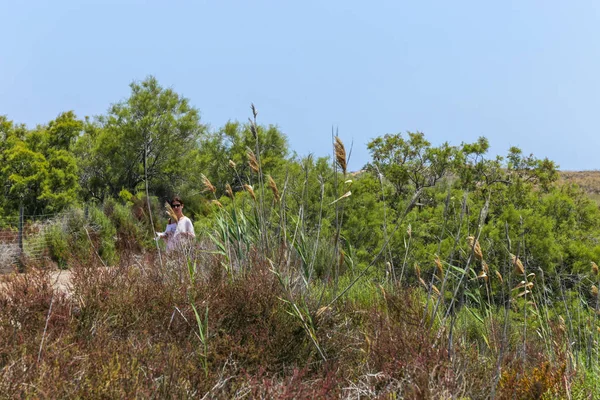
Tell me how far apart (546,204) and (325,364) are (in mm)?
5363

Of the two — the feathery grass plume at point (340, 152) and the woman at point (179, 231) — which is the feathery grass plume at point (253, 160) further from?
the woman at point (179, 231)

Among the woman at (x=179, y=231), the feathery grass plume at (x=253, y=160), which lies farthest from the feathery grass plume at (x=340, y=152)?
the woman at (x=179, y=231)

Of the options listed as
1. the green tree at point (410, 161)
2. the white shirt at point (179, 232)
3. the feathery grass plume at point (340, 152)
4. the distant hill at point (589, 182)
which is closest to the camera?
the feathery grass plume at point (340, 152)

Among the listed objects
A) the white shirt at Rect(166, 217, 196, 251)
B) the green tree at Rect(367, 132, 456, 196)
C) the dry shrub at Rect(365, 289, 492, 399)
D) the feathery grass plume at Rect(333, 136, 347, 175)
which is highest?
the green tree at Rect(367, 132, 456, 196)

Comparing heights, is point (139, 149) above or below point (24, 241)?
above

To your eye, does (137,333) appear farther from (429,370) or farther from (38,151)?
(38,151)

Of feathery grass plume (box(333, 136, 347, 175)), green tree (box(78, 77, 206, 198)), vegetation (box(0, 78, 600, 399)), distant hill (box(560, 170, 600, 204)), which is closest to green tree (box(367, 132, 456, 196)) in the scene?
vegetation (box(0, 78, 600, 399))

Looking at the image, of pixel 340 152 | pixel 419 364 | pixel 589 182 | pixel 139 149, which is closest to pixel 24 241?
pixel 139 149

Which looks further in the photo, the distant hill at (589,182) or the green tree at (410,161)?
the distant hill at (589,182)

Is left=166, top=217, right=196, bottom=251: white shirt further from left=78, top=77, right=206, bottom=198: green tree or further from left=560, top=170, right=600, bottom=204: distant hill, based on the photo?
left=560, top=170, right=600, bottom=204: distant hill

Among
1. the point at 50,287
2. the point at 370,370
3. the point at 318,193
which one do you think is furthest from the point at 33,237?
the point at 370,370

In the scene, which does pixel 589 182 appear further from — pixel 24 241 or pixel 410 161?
pixel 24 241

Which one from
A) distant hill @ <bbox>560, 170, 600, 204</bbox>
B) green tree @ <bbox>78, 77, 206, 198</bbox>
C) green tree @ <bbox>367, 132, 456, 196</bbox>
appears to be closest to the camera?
green tree @ <bbox>367, 132, 456, 196</bbox>

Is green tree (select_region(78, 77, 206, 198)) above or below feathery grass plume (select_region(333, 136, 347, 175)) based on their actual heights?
above
